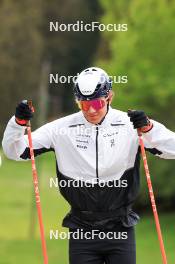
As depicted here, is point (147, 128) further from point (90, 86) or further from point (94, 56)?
point (94, 56)

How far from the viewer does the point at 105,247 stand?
6.38m

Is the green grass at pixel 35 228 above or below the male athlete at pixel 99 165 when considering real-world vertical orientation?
below

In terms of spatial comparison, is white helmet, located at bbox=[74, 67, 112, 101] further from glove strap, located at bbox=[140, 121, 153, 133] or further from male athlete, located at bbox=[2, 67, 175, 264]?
glove strap, located at bbox=[140, 121, 153, 133]

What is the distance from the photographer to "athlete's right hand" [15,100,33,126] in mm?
6246

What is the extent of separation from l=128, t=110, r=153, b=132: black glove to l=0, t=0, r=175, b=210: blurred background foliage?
2176 centimetres

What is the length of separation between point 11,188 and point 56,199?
726cm

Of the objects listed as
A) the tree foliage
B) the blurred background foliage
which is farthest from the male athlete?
the tree foliage

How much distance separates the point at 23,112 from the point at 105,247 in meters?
1.19

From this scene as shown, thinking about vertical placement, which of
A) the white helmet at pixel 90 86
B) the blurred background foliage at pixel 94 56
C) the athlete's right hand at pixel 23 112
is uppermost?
the white helmet at pixel 90 86

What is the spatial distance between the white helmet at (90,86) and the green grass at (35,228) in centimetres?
1718

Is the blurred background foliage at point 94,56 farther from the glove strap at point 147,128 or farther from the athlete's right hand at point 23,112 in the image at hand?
the athlete's right hand at point 23,112

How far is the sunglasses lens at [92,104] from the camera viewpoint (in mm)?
6207

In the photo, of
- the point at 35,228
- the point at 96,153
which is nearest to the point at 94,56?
the point at 35,228

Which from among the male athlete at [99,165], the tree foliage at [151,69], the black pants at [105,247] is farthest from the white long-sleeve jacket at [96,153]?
the tree foliage at [151,69]
